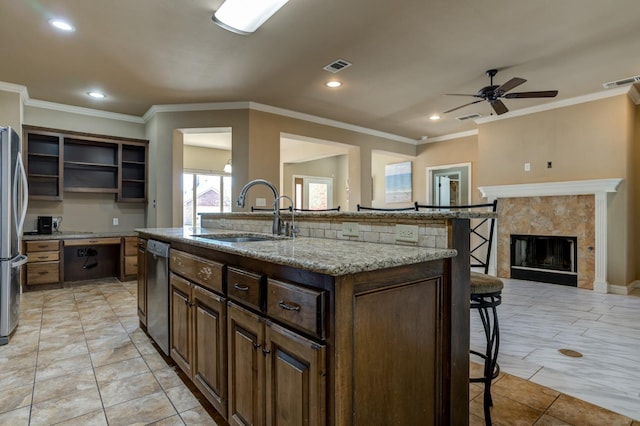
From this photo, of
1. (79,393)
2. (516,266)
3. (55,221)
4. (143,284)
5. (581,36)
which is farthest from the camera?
(516,266)

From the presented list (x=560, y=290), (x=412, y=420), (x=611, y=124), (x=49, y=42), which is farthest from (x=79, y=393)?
(x=611, y=124)

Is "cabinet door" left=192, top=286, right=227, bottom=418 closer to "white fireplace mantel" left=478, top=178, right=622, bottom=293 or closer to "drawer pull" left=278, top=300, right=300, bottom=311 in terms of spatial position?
"drawer pull" left=278, top=300, right=300, bottom=311

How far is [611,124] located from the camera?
4.66 meters

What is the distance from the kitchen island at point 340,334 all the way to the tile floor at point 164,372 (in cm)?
54

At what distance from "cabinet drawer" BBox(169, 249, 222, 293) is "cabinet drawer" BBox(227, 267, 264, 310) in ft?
0.39

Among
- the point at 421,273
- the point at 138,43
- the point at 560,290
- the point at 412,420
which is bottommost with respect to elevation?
the point at 560,290

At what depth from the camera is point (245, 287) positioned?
1420 millimetres

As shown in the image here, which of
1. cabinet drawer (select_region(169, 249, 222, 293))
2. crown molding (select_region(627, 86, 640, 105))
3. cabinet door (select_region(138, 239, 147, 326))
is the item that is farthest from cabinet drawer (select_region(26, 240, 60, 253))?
crown molding (select_region(627, 86, 640, 105))

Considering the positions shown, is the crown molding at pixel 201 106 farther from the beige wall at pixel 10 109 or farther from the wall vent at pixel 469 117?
the wall vent at pixel 469 117

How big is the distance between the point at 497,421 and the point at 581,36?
353cm

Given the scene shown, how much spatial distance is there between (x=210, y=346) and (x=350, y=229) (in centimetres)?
95

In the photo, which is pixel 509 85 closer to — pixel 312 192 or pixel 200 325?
pixel 200 325

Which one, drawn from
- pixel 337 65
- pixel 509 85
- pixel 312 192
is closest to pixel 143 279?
pixel 337 65

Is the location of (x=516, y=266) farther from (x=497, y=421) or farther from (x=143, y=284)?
(x=143, y=284)
